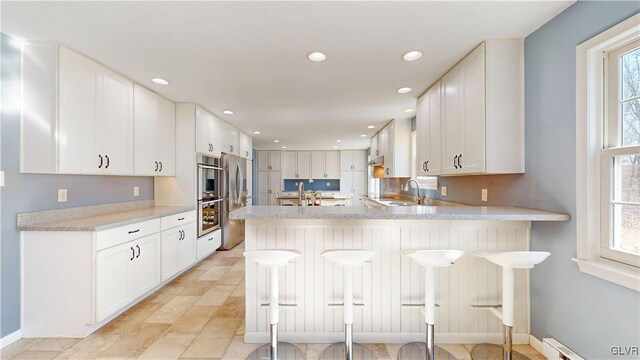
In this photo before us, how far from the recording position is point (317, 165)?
898 cm

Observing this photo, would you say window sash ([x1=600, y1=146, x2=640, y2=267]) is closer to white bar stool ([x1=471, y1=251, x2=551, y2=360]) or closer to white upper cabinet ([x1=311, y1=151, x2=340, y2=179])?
white bar stool ([x1=471, y1=251, x2=551, y2=360])

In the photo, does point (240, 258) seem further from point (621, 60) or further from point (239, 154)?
point (621, 60)

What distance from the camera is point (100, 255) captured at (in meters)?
2.25

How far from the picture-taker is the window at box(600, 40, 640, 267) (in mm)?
1466

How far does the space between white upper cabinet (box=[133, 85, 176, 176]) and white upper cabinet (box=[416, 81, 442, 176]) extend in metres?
3.16

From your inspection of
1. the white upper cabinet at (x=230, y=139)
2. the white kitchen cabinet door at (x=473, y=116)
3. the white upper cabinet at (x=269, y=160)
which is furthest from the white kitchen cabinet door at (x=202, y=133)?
the white upper cabinet at (x=269, y=160)

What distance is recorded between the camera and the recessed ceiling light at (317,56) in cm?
230

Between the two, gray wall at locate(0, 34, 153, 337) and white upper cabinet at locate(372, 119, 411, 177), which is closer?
gray wall at locate(0, 34, 153, 337)

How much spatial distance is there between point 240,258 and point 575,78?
4.30m

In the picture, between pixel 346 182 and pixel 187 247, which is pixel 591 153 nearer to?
pixel 187 247

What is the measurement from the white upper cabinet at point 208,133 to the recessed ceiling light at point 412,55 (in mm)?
2856

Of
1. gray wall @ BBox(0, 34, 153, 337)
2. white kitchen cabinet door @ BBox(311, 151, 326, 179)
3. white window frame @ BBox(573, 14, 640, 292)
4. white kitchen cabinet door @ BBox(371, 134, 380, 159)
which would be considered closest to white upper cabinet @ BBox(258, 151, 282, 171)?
white kitchen cabinet door @ BBox(311, 151, 326, 179)

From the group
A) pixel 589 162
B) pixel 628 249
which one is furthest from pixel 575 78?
pixel 628 249

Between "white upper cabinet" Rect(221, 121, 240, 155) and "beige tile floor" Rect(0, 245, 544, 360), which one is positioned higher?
"white upper cabinet" Rect(221, 121, 240, 155)
